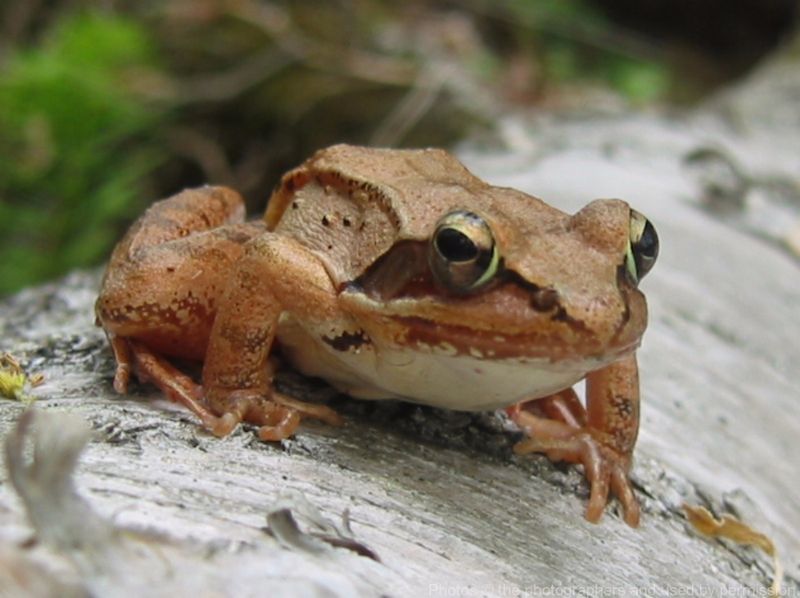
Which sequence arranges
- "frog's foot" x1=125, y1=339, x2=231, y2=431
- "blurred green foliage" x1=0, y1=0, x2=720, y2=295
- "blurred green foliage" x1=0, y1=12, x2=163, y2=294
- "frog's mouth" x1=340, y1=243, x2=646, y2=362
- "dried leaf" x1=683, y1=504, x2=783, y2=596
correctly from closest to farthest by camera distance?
1. "frog's mouth" x1=340, y1=243, x2=646, y2=362
2. "frog's foot" x1=125, y1=339, x2=231, y2=431
3. "dried leaf" x1=683, y1=504, x2=783, y2=596
4. "blurred green foliage" x1=0, y1=12, x2=163, y2=294
5. "blurred green foliage" x1=0, y1=0, x2=720, y2=295

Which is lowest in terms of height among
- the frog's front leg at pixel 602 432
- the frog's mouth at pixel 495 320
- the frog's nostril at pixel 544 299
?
the frog's front leg at pixel 602 432

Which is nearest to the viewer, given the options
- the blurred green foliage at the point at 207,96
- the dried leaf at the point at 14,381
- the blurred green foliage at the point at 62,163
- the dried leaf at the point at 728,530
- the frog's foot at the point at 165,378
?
the dried leaf at the point at 14,381

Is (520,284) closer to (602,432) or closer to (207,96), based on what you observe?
(602,432)

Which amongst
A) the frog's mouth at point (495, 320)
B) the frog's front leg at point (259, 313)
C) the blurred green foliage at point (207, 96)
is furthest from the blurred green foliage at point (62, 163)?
the frog's mouth at point (495, 320)

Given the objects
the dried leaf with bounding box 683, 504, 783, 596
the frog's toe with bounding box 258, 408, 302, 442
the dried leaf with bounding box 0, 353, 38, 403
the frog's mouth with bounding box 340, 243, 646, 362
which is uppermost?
the frog's mouth with bounding box 340, 243, 646, 362

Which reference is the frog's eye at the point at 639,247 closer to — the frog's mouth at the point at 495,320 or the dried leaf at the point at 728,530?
the frog's mouth at the point at 495,320

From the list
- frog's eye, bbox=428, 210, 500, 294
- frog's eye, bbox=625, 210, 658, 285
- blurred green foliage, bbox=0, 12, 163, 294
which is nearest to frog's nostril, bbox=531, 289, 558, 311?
frog's eye, bbox=428, 210, 500, 294

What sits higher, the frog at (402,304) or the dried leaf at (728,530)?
the frog at (402,304)

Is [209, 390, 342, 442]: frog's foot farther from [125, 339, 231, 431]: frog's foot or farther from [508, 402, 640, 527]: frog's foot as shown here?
[508, 402, 640, 527]: frog's foot
